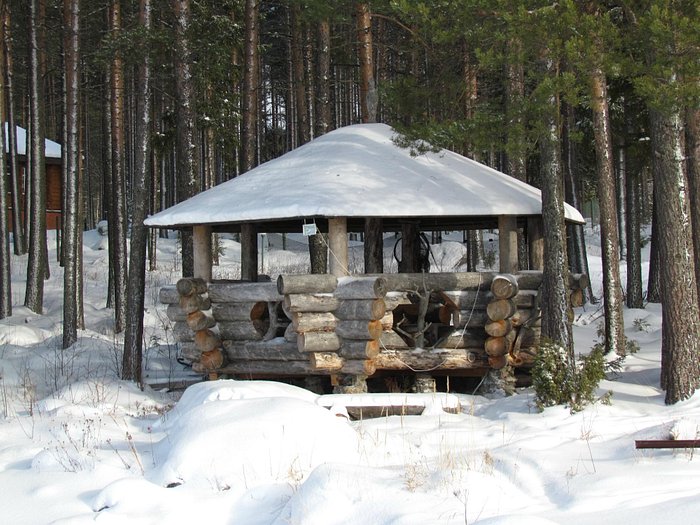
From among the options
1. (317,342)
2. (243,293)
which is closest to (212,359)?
(243,293)

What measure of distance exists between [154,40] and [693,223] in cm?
837

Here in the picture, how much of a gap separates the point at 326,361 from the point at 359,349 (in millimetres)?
446

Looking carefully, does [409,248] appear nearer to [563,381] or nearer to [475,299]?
[475,299]

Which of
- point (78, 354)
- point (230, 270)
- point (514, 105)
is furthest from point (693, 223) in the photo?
point (230, 270)

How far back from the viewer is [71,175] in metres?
17.0

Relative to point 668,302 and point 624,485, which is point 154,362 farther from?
point 624,485

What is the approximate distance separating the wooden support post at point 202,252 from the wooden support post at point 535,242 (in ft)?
15.4

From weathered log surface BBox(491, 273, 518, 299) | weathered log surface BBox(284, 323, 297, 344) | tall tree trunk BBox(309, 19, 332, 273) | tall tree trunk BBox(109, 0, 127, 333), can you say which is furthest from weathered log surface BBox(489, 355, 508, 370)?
tall tree trunk BBox(109, 0, 127, 333)

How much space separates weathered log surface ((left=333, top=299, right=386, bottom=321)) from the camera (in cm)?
994

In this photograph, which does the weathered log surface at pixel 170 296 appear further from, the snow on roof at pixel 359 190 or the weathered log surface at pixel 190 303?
the snow on roof at pixel 359 190

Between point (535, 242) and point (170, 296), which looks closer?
point (170, 296)

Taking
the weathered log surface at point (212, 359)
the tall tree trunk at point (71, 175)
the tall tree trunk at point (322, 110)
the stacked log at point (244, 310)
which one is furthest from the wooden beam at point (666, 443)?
the tall tree trunk at point (71, 175)

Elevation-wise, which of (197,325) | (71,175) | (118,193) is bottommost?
(197,325)

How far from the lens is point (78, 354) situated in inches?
574
